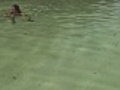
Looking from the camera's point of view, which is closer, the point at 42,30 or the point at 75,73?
the point at 75,73

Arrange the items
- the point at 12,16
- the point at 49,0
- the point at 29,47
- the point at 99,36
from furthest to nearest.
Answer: the point at 49,0 < the point at 12,16 < the point at 99,36 < the point at 29,47

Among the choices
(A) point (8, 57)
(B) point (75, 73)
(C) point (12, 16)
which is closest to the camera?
(B) point (75, 73)

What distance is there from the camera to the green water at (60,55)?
7622 mm

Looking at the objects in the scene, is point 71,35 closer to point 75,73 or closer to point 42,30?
point 42,30

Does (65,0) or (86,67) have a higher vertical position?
(86,67)

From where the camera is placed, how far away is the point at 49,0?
89.5 ft

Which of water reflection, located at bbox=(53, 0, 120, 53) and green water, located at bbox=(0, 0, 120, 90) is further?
water reflection, located at bbox=(53, 0, 120, 53)

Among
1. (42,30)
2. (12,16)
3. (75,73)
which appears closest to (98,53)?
(75,73)

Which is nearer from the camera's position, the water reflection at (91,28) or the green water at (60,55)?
the green water at (60,55)

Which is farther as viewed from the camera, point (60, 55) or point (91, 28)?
point (91, 28)

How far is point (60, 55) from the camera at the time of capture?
381 inches

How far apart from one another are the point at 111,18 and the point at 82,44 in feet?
19.7

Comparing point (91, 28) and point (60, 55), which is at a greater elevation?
point (60, 55)

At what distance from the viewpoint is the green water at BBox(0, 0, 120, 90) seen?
7622mm
